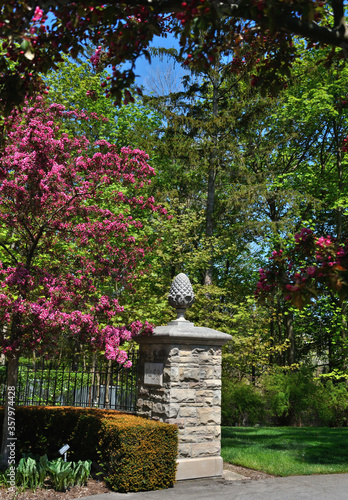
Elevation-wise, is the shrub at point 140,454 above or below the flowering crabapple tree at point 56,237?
below

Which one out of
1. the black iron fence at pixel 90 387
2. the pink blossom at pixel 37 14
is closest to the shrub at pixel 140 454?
the black iron fence at pixel 90 387

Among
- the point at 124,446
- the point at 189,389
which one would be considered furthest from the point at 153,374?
the point at 124,446

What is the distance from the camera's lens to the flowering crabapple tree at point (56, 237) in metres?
7.36

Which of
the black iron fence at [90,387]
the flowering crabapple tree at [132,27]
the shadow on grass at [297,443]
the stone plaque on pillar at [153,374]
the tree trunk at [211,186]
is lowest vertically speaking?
the shadow on grass at [297,443]

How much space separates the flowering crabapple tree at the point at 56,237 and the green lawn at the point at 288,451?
3.13m

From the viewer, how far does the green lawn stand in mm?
8359

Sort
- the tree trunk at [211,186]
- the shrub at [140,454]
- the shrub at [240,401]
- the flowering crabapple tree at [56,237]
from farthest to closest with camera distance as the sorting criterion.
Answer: the tree trunk at [211,186] → the shrub at [240,401] → the flowering crabapple tree at [56,237] → the shrub at [140,454]

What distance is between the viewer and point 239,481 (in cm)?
752

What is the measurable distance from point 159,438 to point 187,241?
9.39m

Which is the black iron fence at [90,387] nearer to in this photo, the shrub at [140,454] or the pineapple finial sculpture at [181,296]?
the pineapple finial sculpture at [181,296]

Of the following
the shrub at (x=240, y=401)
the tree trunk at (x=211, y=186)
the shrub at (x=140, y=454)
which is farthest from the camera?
the tree trunk at (x=211, y=186)

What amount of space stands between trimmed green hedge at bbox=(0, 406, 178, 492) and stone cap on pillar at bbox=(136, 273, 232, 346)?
1.28 metres

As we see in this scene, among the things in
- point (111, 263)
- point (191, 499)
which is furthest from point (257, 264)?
point (191, 499)

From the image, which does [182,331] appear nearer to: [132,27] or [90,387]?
[90,387]
